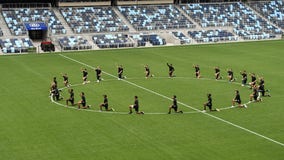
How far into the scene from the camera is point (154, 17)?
9656cm

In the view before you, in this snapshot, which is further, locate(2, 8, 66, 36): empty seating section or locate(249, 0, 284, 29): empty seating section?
A: locate(249, 0, 284, 29): empty seating section

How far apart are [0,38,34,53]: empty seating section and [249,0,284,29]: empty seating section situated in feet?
161

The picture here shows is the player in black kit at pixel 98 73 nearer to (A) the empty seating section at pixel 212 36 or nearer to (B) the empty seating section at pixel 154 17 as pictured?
(A) the empty seating section at pixel 212 36

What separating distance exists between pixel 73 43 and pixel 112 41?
6577 mm

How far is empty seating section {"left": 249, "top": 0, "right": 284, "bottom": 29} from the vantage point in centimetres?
10331

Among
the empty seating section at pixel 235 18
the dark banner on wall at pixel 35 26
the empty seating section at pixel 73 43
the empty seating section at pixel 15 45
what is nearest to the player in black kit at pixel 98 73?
the empty seating section at pixel 15 45

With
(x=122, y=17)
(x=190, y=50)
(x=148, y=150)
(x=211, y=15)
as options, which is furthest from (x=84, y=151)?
(x=211, y=15)

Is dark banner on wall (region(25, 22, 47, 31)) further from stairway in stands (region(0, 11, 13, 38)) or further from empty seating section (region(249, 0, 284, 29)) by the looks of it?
empty seating section (region(249, 0, 284, 29))

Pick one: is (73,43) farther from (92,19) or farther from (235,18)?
(235,18)

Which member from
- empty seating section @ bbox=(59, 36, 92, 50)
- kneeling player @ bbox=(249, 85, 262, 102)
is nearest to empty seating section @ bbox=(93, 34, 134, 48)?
empty seating section @ bbox=(59, 36, 92, 50)

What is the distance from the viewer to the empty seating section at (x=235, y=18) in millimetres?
95750

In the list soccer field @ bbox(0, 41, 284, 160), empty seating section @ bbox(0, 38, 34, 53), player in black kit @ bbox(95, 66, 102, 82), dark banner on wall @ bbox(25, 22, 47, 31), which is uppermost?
dark banner on wall @ bbox(25, 22, 47, 31)

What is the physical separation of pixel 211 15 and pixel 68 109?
205ft

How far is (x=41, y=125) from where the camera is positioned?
37.9 m
